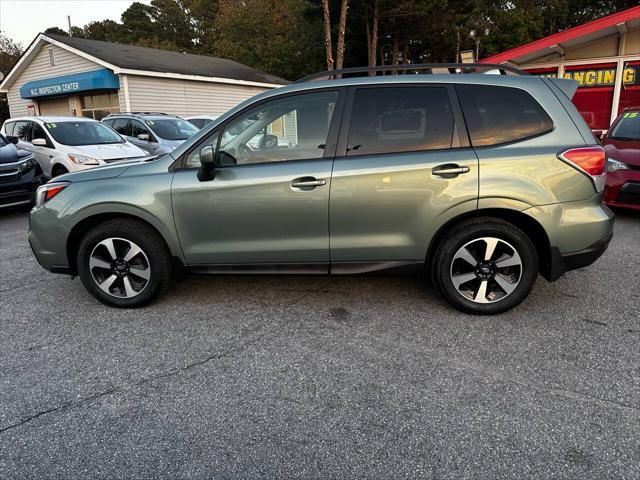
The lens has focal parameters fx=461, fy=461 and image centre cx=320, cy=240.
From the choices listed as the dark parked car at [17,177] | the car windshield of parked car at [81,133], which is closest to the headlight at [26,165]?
the dark parked car at [17,177]

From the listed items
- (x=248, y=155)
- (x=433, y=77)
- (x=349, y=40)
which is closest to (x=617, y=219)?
(x=433, y=77)

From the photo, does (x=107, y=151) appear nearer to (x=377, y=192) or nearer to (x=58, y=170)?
(x=58, y=170)

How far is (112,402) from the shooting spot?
2600 millimetres

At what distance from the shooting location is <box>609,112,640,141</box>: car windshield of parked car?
6988mm

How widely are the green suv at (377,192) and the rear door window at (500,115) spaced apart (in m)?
0.01

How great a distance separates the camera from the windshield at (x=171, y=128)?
36.9ft

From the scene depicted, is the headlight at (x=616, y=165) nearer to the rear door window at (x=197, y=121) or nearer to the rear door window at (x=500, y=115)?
the rear door window at (x=500, y=115)

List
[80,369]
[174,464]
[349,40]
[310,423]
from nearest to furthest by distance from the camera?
[174,464] → [310,423] → [80,369] → [349,40]

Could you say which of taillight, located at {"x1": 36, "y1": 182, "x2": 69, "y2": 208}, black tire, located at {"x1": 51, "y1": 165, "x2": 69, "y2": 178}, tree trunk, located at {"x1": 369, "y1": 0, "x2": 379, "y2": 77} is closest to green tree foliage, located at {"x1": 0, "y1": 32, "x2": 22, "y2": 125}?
tree trunk, located at {"x1": 369, "y1": 0, "x2": 379, "y2": 77}

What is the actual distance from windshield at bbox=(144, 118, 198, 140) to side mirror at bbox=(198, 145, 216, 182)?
834 centimetres

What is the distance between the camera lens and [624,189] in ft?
20.6

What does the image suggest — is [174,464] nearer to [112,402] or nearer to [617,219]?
[112,402]

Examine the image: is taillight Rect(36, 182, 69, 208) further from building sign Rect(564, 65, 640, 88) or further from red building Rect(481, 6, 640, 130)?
building sign Rect(564, 65, 640, 88)

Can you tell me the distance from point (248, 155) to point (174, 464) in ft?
7.33
